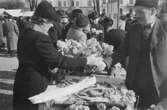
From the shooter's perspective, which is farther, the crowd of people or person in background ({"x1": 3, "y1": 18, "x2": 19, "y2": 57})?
person in background ({"x1": 3, "y1": 18, "x2": 19, "y2": 57})

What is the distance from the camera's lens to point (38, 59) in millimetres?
3314

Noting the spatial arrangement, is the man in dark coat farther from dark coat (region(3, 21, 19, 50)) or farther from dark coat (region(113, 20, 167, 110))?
dark coat (region(3, 21, 19, 50))

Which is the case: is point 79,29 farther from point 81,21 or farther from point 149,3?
point 149,3

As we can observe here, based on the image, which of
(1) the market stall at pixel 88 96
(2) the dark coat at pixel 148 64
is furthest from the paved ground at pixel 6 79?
(2) the dark coat at pixel 148 64

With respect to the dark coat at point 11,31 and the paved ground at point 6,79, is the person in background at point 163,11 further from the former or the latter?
the dark coat at point 11,31

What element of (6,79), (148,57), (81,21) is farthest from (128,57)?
(6,79)

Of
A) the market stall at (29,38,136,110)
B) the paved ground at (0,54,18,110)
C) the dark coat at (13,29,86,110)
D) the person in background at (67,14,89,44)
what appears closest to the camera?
the market stall at (29,38,136,110)

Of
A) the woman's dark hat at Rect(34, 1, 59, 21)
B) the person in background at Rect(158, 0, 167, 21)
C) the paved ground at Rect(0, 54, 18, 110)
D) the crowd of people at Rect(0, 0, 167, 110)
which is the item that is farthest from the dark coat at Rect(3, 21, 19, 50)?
the person in background at Rect(158, 0, 167, 21)

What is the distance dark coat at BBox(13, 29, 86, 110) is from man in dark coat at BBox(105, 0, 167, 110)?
1.62 ft

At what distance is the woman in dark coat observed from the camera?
3287mm

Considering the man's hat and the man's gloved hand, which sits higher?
the man's hat

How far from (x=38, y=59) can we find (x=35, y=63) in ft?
0.20

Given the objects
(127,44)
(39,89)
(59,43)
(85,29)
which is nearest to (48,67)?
(39,89)

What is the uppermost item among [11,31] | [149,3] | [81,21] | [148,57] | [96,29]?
[149,3]
